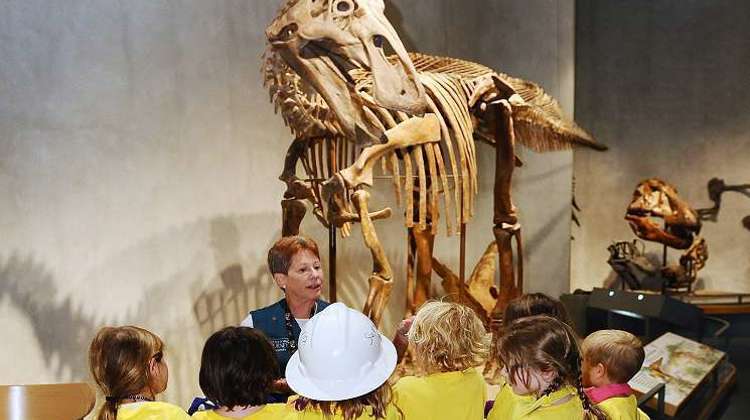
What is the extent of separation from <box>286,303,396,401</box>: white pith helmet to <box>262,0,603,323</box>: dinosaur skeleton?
7.38 feet

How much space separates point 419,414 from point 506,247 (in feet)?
14.3

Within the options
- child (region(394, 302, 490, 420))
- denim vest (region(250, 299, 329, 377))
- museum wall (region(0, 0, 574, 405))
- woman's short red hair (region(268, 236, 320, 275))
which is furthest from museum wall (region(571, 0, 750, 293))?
child (region(394, 302, 490, 420))

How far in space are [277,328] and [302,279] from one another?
211 mm

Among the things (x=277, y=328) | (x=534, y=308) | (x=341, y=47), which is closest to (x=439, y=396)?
(x=534, y=308)

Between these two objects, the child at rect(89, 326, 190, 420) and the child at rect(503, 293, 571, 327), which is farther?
the child at rect(503, 293, 571, 327)

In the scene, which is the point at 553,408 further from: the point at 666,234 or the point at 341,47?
the point at 666,234

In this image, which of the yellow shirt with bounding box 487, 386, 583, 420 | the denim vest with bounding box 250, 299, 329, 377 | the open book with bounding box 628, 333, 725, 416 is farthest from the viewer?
the open book with bounding box 628, 333, 725, 416

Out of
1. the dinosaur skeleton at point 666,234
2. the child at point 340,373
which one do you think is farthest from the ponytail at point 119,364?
the dinosaur skeleton at point 666,234

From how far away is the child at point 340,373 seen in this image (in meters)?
2.47

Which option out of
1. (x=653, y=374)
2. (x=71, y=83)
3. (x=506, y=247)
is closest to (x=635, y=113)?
(x=506, y=247)

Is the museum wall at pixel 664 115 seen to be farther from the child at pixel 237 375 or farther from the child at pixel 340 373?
the child at pixel 237 375

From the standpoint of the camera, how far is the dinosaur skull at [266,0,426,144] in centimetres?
466

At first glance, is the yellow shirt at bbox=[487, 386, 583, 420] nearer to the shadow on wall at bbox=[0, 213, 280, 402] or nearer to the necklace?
the necklace

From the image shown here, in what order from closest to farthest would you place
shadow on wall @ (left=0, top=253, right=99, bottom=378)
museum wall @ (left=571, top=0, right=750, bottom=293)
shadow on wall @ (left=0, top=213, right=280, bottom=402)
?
shadow on wall @ (left=0, top=253, right=99, bottom=378) < shadow on wall @ (left=0, top=213, right=280, bottom=402) < museum wall @ (left=571, top=0, right=750, bottom=293)
